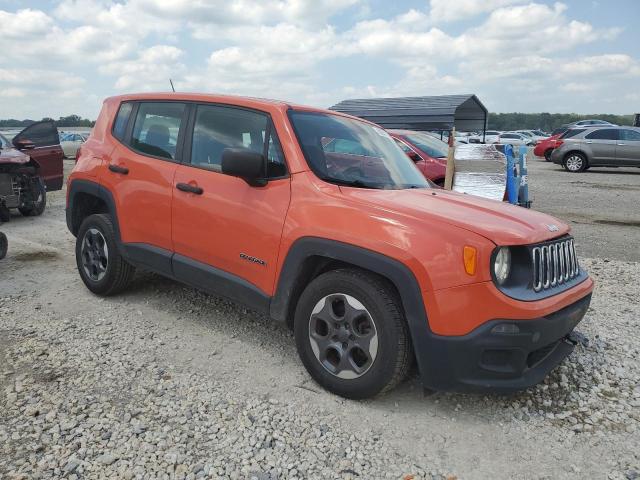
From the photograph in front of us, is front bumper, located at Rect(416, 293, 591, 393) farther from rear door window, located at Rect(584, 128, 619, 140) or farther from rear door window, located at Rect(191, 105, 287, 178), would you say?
rear door window, located at Rect(584, 128, 619, 140)

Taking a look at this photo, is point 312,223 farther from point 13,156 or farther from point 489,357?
point 13,156

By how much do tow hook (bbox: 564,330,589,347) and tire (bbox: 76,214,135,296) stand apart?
3.54 meters

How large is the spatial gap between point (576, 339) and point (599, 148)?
53.3 feet

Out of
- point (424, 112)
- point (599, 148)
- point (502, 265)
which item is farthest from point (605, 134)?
point (502, 265)

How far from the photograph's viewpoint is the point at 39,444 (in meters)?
2.63

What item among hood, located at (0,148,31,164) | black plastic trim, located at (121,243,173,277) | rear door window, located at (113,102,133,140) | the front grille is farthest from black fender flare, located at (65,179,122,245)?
hood, located at (0,148,31,164)

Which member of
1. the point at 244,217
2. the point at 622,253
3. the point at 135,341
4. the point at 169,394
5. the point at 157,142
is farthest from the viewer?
the point at 622,253

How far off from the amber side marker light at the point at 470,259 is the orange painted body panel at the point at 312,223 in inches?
0.8

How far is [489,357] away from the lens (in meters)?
2.76

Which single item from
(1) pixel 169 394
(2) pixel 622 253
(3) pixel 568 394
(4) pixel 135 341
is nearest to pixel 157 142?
(4) pixel 135 341

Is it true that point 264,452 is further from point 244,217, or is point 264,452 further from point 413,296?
point 244,217

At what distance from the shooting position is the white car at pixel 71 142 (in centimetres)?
2359

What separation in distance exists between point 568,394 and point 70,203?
14.6 ft

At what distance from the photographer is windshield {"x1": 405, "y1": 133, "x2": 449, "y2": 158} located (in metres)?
9.42
